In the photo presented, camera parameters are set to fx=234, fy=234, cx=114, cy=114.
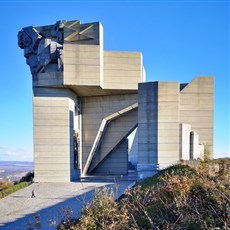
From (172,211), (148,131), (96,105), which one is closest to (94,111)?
(96,105)

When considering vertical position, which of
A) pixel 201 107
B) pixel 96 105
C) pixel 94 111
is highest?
pixel 96 105

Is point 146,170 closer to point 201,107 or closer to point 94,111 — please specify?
point 201,107

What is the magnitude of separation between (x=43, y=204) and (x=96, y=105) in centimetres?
1205

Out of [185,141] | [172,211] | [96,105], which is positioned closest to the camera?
[172,211]

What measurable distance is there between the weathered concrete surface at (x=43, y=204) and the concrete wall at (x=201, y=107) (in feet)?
26.2

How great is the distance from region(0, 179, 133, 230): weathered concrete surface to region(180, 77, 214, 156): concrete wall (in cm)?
800

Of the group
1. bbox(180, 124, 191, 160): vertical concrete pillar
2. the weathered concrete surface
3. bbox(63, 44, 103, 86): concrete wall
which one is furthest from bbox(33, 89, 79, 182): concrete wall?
bbox(180, 124, 191, 160): vertical concrete pillar

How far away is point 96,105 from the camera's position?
893 inches

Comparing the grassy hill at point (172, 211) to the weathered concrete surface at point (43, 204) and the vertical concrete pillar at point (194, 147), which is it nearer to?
the weathered concrete surface at point (43, 204)

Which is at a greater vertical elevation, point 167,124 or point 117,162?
point 167,124

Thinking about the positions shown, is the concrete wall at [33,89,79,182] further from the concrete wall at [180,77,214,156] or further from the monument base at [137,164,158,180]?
the concrete wall at [180,77,214,156]

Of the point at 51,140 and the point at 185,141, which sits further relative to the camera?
the point at 51,140

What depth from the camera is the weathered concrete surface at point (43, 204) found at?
9312 mm

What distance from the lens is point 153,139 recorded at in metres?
15.9
